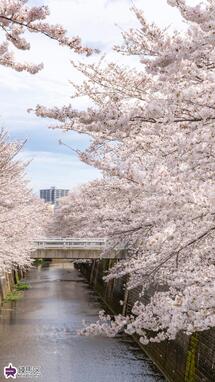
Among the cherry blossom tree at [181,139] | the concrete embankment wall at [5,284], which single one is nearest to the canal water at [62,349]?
the concrete embankment wall at [5,284]

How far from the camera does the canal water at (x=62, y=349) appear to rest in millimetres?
18734

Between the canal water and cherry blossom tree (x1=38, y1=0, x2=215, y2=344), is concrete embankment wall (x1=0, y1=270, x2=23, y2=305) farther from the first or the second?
cherry blossom tree (x1=38, y1=0, x2=215, y2=344)

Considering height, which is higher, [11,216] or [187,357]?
[11,216]

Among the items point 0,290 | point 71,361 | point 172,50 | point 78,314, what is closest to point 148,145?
point 172,50

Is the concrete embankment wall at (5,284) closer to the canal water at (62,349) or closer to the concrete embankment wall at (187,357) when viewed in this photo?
the canal water at (62,349)

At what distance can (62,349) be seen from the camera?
22.3 metres

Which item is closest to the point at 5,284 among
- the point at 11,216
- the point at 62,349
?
the point at 11,216

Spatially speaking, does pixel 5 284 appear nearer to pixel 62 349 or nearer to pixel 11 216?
pixel 11 216

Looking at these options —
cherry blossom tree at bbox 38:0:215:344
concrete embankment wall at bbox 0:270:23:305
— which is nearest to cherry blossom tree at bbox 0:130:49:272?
concrete embankment wall at bbox 0:270:23:305

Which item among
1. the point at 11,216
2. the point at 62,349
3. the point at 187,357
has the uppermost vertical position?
the point at 11,216

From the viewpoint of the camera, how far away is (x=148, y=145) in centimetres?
1076

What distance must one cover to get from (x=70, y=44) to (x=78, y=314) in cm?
2745

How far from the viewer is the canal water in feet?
61.5

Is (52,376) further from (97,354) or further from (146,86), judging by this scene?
(146,86)
